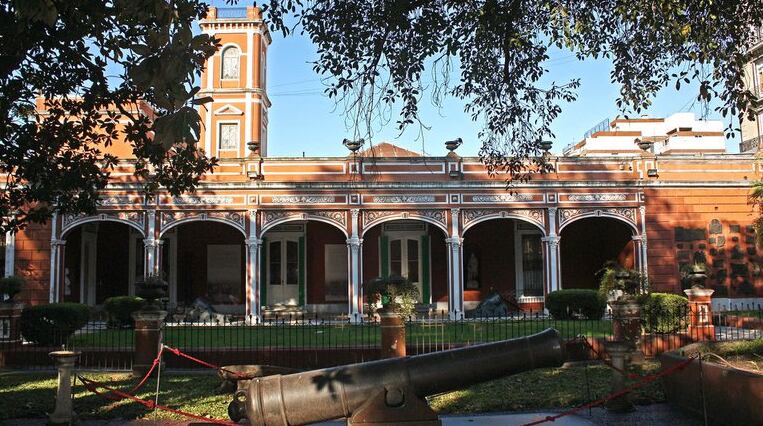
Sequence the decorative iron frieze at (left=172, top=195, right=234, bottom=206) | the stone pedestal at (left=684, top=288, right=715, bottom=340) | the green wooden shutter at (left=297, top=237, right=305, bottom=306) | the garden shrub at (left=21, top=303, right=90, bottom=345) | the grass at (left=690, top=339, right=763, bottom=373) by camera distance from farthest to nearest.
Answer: the green wooden shutter at (left=297, top=237, right=305, bottom=306) → the decorative iron frieze at (left=172, top=195, right=234, bottom=206) → the garden shrub at (left=21, top=303, right=90, bottom=345) → the stone pedestal at (left=684, top=288, right=715, bottom=340) → the grass at (left=690, top=339, right=763, bottom=373)

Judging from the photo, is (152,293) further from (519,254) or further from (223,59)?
(223,59)

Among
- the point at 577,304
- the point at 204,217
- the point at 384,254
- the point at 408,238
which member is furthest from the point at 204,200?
the point at 577,304

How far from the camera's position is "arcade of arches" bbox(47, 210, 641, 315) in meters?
22.8

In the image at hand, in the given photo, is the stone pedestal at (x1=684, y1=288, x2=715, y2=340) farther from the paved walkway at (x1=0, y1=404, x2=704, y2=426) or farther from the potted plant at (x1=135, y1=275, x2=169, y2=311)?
the potted plant at (x1=135, y1=275, x2=169, y2=311)

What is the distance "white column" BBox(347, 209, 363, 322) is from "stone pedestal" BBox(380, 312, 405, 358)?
8570 millimetres

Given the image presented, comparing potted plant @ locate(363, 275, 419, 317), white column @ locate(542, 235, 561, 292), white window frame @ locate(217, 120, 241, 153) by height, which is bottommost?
potted plant @ locate(363, 275, 419, 317)

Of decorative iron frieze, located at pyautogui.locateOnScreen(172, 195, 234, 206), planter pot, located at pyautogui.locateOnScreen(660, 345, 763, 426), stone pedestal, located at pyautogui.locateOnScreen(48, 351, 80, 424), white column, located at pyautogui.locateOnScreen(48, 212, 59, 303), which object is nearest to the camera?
planter pot, located at pyautogui.locateOnScreen(660, 345, 763, 426)

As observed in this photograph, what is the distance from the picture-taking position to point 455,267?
2034cm

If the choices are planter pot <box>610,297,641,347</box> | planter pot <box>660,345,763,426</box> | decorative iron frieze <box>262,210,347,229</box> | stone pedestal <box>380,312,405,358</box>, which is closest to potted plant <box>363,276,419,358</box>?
stone pedestal <box>380,312,405,358</box>

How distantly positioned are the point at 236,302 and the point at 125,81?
576 inches

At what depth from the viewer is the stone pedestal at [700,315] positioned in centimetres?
1258

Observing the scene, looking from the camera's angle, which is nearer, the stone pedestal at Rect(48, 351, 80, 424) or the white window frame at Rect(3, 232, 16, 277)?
the stone pedestal at Rect(48, 351, 80, 424)

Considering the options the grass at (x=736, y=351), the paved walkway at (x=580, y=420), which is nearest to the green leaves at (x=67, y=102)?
the paved walkway at (x=580, y=420)

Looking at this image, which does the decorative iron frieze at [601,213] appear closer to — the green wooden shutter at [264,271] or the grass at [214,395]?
the green wooden shutter at [264,271]
